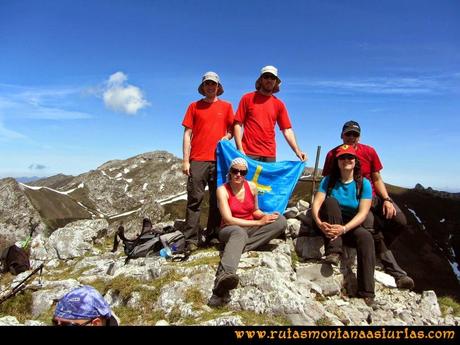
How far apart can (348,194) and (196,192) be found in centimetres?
447

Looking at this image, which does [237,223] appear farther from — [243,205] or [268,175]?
[268,175]

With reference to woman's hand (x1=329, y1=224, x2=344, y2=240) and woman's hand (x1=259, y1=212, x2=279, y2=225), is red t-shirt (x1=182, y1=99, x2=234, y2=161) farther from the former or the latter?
woman's hand (x1=329, y1=224, x2=344, y2=240)

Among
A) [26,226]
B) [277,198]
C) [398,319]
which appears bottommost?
[26,226]

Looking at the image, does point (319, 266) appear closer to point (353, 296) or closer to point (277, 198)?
point (353, 296)

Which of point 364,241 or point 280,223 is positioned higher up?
point 280,223

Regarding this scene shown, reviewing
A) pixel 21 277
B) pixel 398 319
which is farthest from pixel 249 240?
pixel 21 277

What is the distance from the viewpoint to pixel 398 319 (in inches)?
398

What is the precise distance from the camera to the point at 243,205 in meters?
10.4

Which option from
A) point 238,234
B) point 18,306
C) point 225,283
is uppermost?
point 238,234

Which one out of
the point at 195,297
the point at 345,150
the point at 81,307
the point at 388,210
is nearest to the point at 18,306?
the point at 195,297

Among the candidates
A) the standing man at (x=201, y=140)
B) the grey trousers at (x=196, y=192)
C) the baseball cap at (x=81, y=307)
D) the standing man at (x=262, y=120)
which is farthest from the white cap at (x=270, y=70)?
→ the baseball cap at (x=81, y=307)

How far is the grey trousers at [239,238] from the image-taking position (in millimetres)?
8883

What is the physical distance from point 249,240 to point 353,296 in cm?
331

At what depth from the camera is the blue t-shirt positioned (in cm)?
1050
